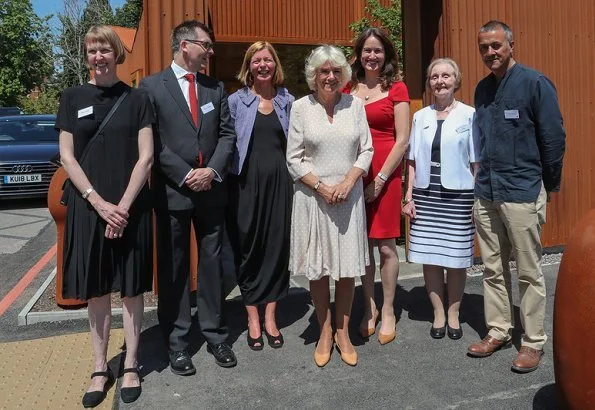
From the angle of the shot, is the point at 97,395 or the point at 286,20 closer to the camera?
the point at 97,395

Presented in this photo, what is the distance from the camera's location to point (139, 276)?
326 cm

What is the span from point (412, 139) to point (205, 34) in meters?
1.64

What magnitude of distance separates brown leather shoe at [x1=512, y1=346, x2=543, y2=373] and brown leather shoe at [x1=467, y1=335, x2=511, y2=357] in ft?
0.69

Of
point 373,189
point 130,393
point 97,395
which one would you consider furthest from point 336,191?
point 97,395

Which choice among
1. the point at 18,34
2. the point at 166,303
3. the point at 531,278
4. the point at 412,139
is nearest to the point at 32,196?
the point at 166,303

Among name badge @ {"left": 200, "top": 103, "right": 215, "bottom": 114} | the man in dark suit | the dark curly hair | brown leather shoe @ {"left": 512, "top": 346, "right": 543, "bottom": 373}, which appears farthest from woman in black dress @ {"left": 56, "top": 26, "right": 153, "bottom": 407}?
brown leather shoe @ {"left": 512, "top": 346, "right": 543, "bottom": 373}

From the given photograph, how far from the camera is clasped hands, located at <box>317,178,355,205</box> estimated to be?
3.48 metres

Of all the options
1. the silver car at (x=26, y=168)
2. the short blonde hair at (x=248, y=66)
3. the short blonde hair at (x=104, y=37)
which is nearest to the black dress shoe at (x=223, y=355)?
the short blonde hair at (x=248, y=66)

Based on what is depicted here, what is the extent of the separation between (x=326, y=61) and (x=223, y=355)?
2041 millimetres

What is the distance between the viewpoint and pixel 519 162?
11.3ft

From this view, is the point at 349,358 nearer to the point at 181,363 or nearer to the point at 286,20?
the point at 181,363

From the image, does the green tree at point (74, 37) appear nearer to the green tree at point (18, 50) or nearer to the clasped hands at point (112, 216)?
the green tree at point (18, 50)

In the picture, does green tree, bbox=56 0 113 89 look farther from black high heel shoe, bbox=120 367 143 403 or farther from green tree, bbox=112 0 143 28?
black high heel shoe, bbox=120 367 143 403

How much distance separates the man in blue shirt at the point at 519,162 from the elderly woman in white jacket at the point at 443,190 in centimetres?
16
